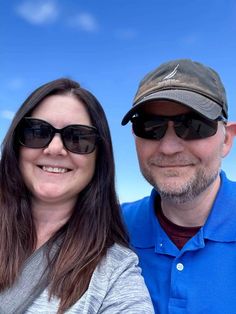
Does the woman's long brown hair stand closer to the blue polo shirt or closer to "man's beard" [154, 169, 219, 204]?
the blue polo shirt

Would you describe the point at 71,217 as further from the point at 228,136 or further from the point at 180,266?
the point at 228,136

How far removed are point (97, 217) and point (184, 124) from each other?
965 millimetres

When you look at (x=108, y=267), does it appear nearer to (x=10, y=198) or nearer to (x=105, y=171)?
(x=105, y=171)

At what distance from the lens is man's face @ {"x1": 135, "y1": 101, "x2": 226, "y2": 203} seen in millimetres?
2748

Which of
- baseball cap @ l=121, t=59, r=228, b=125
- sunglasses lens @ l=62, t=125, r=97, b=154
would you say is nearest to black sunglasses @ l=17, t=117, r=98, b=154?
sunglasses lens @ l=62, t=125, r=97, b=154

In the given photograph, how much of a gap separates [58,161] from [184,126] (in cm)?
97

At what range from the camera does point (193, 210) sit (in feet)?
9.42

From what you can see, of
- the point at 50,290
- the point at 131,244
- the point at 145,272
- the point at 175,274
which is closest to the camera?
the point at 50,290

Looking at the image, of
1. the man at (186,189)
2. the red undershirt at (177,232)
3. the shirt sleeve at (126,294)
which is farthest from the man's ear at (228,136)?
the shirt sleeve at (126,294)

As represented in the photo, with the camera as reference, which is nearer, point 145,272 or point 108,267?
point 108,267

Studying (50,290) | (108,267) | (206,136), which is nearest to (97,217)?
(108,267)

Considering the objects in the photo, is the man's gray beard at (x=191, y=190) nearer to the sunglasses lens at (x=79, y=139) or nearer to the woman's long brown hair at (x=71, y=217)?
the woman's long brown hair at (x=71, y=217)

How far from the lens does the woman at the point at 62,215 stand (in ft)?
7.80

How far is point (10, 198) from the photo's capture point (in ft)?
9.50
